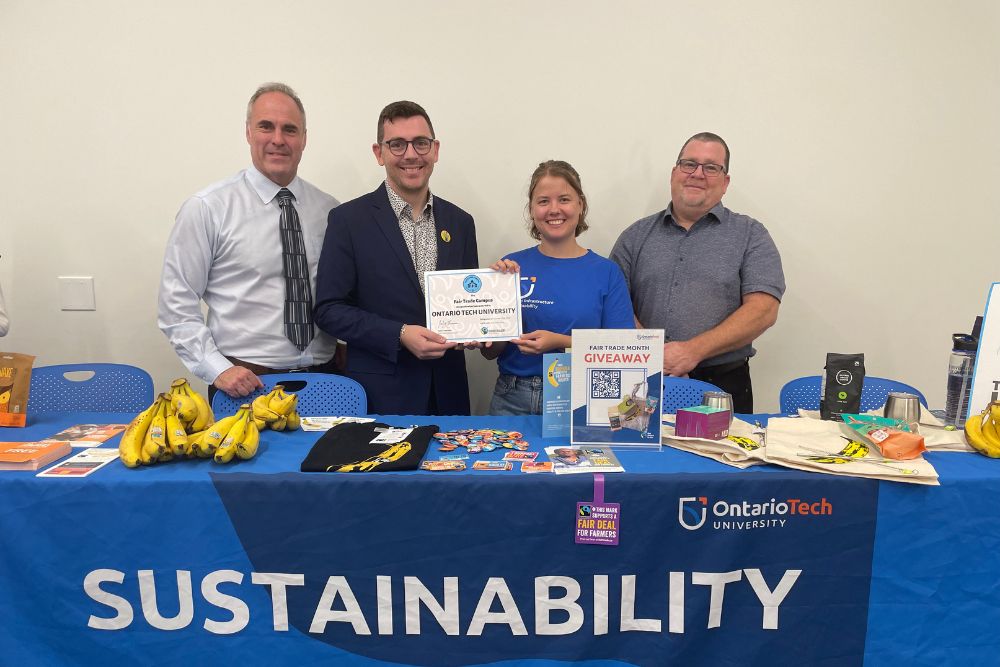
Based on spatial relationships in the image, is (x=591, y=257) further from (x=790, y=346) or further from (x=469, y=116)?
(x=790, y=346)

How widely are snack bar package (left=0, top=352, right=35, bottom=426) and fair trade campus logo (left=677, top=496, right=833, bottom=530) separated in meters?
2.04

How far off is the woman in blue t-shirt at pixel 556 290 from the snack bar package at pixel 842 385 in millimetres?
Result: 747

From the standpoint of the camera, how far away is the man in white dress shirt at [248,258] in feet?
8.35

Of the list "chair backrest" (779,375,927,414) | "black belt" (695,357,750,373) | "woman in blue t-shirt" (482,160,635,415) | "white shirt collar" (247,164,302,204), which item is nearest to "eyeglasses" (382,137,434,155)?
"woman in blue t-shirt" (482,160,635,415)

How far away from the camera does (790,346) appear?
3.47m

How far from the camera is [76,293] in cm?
328

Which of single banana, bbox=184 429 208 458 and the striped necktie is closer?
single banana, bbox=184 429 208 458

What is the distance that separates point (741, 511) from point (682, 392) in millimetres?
927

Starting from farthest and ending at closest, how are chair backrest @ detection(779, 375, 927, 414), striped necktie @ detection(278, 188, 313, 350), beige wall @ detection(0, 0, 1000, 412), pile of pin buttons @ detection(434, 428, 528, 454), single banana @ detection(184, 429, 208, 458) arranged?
1. beige wall @ detection(0, 0, 1000, 412)
2. striped necktie @ detection(278, 188, 313, 350)
3. chair backrest @ detection(779, 375, 927, 414)
4. pile of pin buttons @ detection(434, 428, 528, 454)
5. single banana @ detection(184, 429, 208, 458)

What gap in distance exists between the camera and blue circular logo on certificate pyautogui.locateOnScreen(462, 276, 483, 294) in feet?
7.30

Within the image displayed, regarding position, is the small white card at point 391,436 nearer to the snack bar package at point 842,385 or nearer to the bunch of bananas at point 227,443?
the bunch of bananas at point 227,443

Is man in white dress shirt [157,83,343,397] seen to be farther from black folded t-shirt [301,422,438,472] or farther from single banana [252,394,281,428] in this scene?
black folded t-shirt [301,422,438,472]

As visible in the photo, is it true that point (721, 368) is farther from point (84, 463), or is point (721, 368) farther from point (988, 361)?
point (84, 463)

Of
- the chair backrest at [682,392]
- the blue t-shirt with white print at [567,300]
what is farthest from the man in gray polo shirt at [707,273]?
the blue t-shirt with white print at [567,300]
